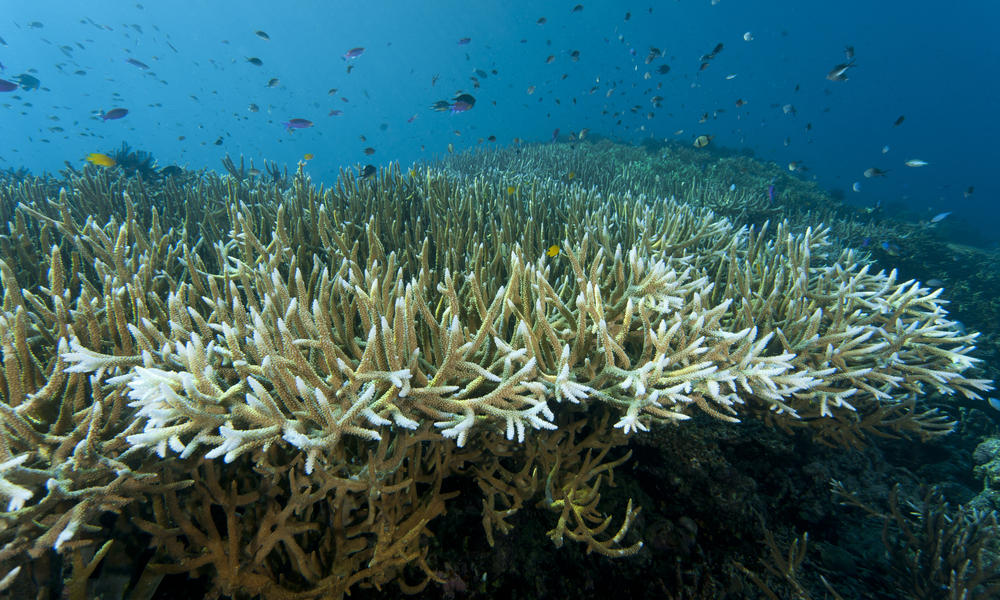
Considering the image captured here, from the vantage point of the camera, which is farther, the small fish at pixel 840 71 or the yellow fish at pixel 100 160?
the small fish at pixel 840 71

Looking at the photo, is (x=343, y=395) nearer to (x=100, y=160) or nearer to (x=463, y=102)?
(x=463, y=102)

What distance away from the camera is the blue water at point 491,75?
9094 cm

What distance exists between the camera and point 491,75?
87.4m

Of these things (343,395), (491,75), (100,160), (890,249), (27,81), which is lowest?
(343,395)

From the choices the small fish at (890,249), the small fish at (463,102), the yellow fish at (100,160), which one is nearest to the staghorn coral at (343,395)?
the yellow fish at (100,160)

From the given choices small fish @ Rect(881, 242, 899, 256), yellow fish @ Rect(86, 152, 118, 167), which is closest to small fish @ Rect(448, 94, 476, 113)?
yellow fish @ Rect(86, 152, 118, 167)

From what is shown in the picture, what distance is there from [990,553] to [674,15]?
6026 inches

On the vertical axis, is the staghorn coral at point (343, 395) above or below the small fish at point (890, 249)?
below

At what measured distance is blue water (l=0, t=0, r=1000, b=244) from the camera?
90.9 meters

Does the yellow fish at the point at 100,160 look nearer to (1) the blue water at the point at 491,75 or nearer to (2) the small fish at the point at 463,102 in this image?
(2) the small fish at the point at 463,102

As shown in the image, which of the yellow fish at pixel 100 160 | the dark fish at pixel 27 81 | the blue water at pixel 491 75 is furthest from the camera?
the blue water at pixel 491 75

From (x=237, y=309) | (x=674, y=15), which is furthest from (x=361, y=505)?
(x=674, y=15)

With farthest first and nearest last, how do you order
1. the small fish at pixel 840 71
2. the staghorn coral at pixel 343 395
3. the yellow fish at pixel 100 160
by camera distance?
the small fish at pixel 840 71 → the yellow fish at pixel 100 160 → the staghorn coral at pixel 343 395

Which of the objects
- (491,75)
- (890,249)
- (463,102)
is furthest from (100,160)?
(491,75)
